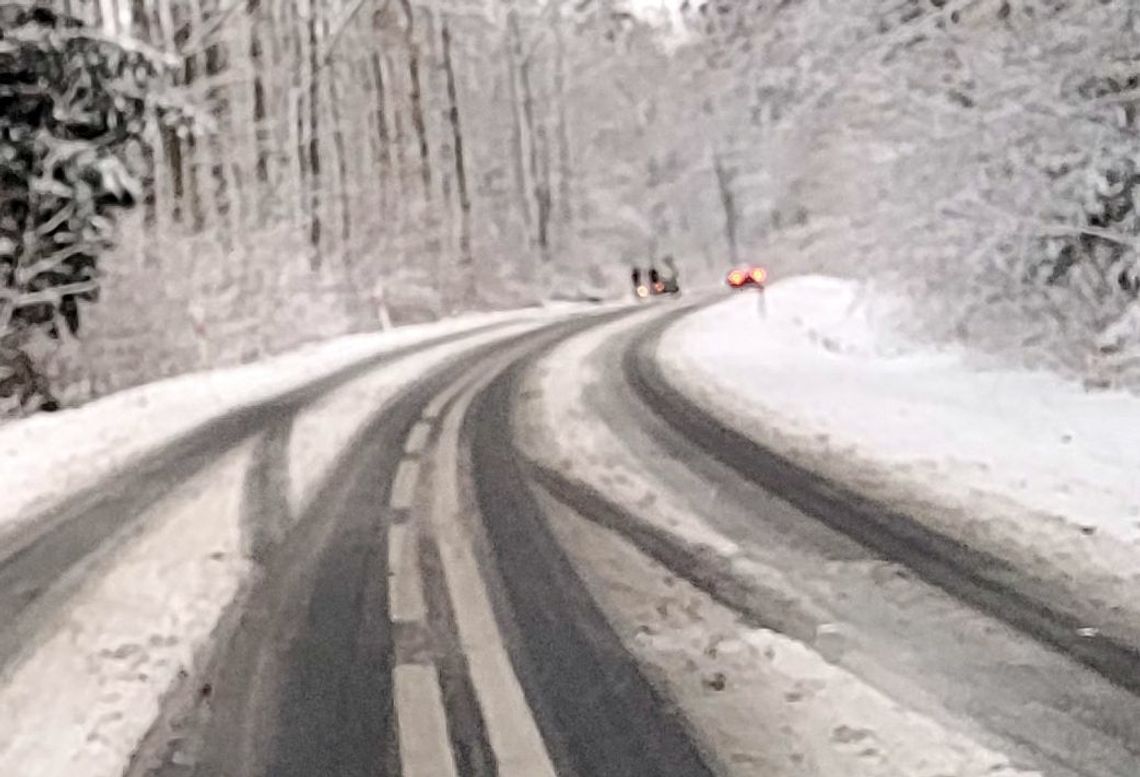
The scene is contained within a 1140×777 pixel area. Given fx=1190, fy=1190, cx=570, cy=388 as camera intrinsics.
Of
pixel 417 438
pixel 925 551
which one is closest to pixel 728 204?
pixel 417 438

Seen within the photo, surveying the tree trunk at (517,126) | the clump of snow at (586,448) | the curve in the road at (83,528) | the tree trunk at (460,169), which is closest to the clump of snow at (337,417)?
the curve in the road at (83,528)

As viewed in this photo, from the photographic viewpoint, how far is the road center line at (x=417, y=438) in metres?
10.5

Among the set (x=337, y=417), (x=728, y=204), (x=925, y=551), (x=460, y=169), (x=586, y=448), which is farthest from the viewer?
(x=728, y=204)

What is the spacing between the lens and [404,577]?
6.38 meters

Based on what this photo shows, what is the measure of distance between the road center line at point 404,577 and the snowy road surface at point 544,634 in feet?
0.08

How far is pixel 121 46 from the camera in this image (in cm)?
1675

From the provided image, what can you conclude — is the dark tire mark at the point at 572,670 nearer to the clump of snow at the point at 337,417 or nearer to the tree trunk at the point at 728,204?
the clump of snow at the point at 337,417

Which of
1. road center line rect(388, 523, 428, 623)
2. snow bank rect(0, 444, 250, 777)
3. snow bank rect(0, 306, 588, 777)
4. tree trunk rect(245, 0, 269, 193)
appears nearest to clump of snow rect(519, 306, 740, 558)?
road center line rect(388, 523, 428, 623)

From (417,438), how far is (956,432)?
480 centimetres

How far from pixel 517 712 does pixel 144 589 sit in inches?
117

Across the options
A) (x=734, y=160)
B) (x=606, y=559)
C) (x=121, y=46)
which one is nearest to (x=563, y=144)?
(x=734, y=160)

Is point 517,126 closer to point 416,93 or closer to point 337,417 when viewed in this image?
point 416,93

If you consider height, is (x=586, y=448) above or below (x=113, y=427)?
below

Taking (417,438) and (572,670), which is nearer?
(572,670)
